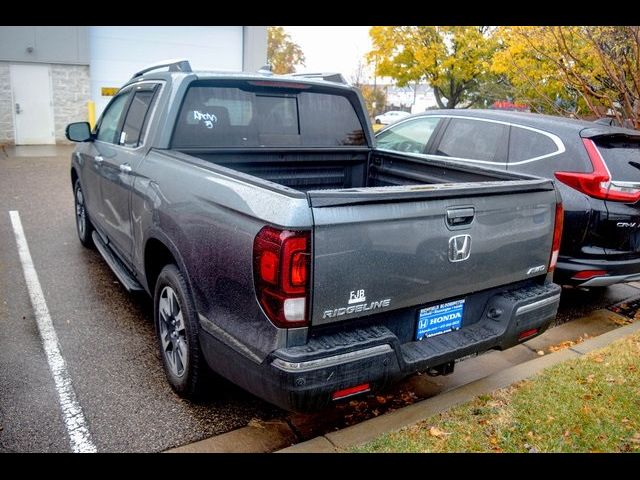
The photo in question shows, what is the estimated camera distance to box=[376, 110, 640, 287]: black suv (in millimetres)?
4711

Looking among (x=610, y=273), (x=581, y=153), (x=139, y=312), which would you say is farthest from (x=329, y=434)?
(x=581, y=153)

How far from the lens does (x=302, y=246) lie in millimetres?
2406

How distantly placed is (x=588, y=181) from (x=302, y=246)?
3440 mm

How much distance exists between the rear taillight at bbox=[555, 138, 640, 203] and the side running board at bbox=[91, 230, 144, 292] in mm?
3877

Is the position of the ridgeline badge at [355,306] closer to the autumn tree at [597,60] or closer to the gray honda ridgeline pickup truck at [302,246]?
the gray honda ridgeline pickup truck at [302,246]

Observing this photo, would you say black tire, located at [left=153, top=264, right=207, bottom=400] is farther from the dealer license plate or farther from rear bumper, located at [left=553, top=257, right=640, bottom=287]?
rear bumper, located at [left=553, top=257, right=640, bottom=287]

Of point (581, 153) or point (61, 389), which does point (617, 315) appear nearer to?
point (581, 153)

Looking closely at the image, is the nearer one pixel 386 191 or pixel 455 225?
pixel 386 191

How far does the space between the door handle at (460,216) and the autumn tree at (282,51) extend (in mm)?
44120

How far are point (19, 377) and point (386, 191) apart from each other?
2.79m

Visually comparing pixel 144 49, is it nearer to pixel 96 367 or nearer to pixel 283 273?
pixel 96 367

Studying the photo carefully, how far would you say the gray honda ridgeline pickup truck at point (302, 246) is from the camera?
2.48m

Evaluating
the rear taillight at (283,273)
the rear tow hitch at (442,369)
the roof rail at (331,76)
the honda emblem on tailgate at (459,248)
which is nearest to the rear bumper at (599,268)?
the rear tow hitch at (442,369)

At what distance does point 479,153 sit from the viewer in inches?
228
